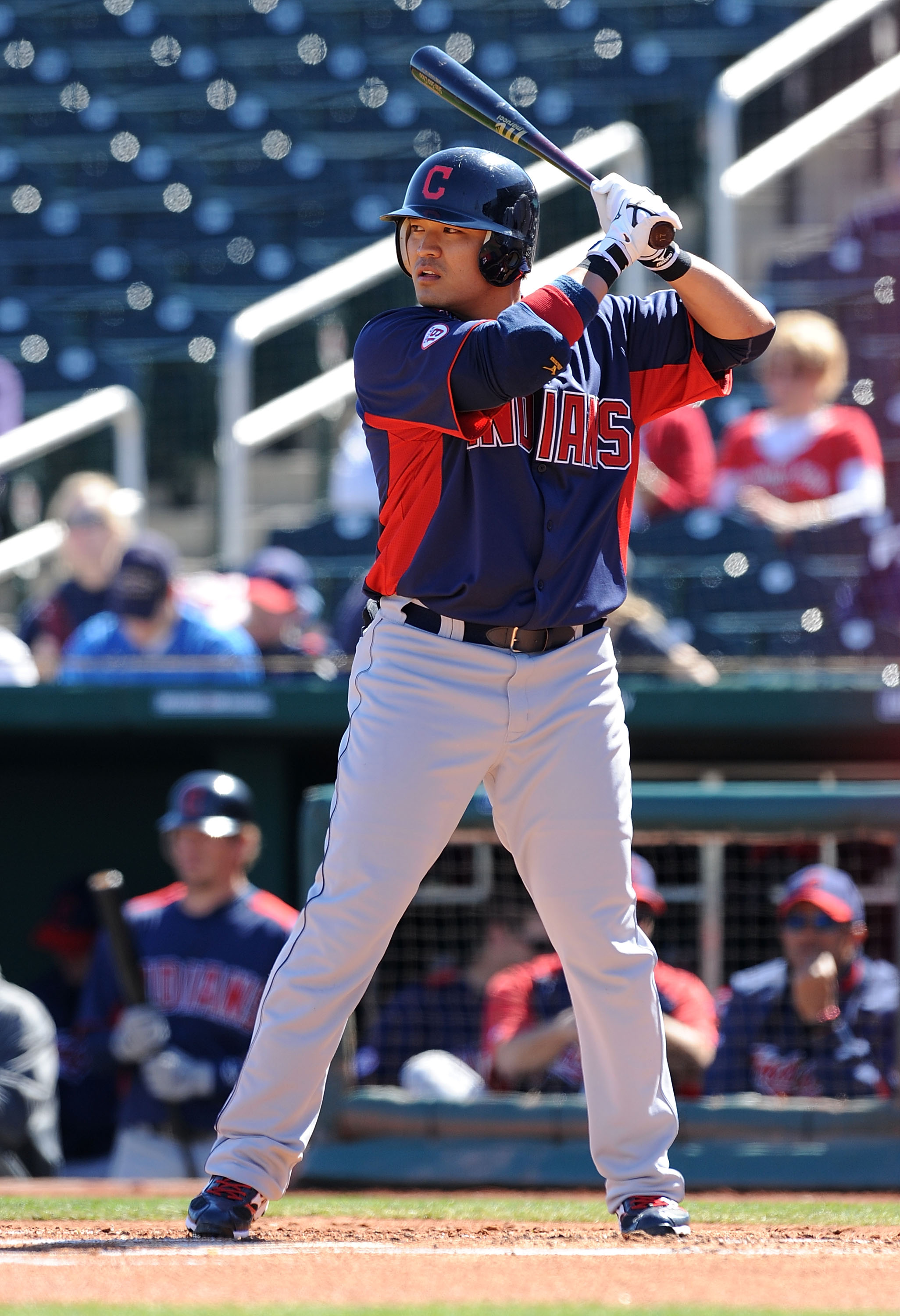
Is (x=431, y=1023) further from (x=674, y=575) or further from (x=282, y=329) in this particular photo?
(x=282, y=329)

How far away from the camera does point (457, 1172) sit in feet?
13.4

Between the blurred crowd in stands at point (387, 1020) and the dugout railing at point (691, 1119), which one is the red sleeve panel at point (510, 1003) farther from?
the dugout railing at point (691, 1119)

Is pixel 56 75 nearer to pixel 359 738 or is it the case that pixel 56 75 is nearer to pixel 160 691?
pixel 160 691

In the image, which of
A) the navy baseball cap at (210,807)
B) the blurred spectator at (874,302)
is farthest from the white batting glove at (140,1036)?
the blurred spectator at (874,302)

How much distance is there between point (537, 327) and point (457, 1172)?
2.27m

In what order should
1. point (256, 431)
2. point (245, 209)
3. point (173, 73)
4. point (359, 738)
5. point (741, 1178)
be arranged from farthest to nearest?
1. point (173, 73)
2. point (245, 209)
3. point (256, 431)
4. point (741, 1178)
5. point (359, 738)

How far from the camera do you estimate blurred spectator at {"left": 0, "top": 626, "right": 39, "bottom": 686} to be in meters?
6.02

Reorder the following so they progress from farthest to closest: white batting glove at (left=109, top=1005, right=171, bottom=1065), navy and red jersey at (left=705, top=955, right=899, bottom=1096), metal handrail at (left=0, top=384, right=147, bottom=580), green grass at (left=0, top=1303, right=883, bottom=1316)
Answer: metal handrail at (left=0, top=384, right=147, bottom=580) → white batting glove at (left=109, top=1005, right=171, bottom=1065) → navy and red jersey at (left=705, top=955, right=899, bottom=1096) → green grass at (left=0, top=1303, right=883, bottom=1316)

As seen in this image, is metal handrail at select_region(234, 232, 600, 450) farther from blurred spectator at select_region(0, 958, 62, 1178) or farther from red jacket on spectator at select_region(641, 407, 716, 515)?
blurred spectator at select_region(0, 958, 62, 1178)

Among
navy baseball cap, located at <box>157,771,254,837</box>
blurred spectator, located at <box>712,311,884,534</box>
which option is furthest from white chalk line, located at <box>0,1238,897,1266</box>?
blurred spectator, located at <box>712,311,884,534</box>

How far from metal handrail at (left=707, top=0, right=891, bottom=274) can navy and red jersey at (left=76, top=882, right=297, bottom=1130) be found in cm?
366

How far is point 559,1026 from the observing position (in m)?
4.27

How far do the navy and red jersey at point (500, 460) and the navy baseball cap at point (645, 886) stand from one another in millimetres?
1635

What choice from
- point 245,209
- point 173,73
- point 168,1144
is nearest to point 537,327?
point 168,1144
